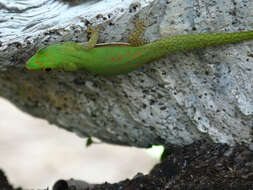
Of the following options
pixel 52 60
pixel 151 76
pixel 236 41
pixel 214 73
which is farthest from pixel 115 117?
pixel 236 41

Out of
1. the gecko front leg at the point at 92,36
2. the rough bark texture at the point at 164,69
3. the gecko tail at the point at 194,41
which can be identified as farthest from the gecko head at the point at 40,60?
the gecko tail at the point at 194,41

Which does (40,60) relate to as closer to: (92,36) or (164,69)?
(92,36)

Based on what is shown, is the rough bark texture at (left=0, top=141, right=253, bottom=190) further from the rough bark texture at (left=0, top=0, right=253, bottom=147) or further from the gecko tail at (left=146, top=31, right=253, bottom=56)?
the gecko tail at (left=146, top=31, right=253, bottom=56)

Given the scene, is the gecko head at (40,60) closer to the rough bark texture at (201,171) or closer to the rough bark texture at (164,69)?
the rough bark texture at (164,69)

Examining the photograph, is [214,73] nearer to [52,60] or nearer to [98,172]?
[52,60]

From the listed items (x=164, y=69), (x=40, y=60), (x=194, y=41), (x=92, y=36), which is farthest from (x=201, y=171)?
(x=40, y=60)

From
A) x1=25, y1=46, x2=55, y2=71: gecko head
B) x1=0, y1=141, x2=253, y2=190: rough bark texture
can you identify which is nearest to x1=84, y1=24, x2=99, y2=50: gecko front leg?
x1=25, y1=46, x2=55, y2=71: gecko head
